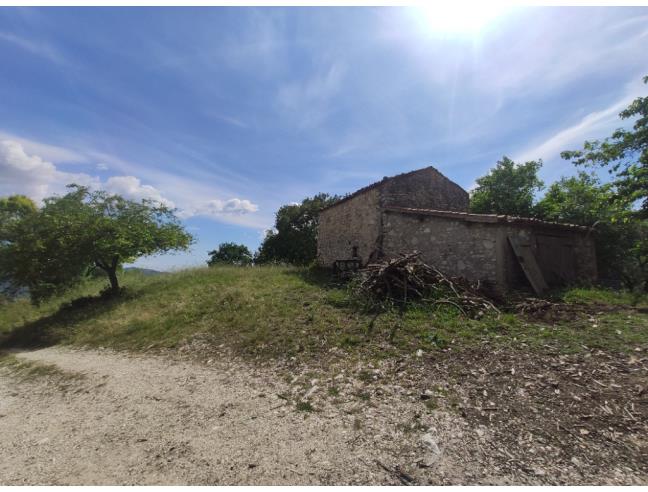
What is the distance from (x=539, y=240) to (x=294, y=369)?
9510 mm

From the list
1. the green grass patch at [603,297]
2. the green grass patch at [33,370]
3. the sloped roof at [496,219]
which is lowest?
the green grass patch at [33,370]

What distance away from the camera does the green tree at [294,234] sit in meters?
30.8

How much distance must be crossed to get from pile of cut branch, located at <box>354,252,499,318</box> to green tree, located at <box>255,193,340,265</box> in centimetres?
2114

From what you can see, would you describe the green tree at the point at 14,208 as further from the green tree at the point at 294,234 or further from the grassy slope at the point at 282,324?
the green tree at the point at 294,234

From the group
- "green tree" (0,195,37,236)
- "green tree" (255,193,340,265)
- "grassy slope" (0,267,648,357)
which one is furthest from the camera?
"green tree" (255,193,340,265)

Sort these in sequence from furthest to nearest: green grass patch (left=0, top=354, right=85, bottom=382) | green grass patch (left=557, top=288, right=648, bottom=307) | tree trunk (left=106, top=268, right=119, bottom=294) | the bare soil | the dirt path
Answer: tree trunk (left=106, top=268, right=119, bottom=294) < green grass patch (left=557, top=288, right=648, bottom=307) < green grass patch (left=0, top=354, right=85, bottom=382) < the dirt path < the bare soil

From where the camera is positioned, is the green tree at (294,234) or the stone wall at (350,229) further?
the green tree at (294,234)

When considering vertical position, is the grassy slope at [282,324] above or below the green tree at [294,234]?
below

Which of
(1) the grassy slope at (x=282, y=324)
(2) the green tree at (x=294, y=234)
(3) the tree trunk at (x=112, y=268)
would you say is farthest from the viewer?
(2) the green tree at (x=294, y=234)

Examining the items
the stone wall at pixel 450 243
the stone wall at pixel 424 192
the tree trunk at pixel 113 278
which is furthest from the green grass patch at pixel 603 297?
the tree trunk at pixel 113 278

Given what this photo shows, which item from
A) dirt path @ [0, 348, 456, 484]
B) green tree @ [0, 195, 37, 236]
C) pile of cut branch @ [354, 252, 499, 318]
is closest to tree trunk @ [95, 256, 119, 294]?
green tree @ [0, 195, 37, 236]

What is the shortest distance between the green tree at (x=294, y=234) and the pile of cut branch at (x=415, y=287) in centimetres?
2114

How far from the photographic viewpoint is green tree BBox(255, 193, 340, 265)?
3081cm

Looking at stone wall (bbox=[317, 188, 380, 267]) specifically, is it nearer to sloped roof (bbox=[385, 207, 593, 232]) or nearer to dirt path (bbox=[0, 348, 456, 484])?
sloped roof (bbox=[385, 207, 593, 232])
